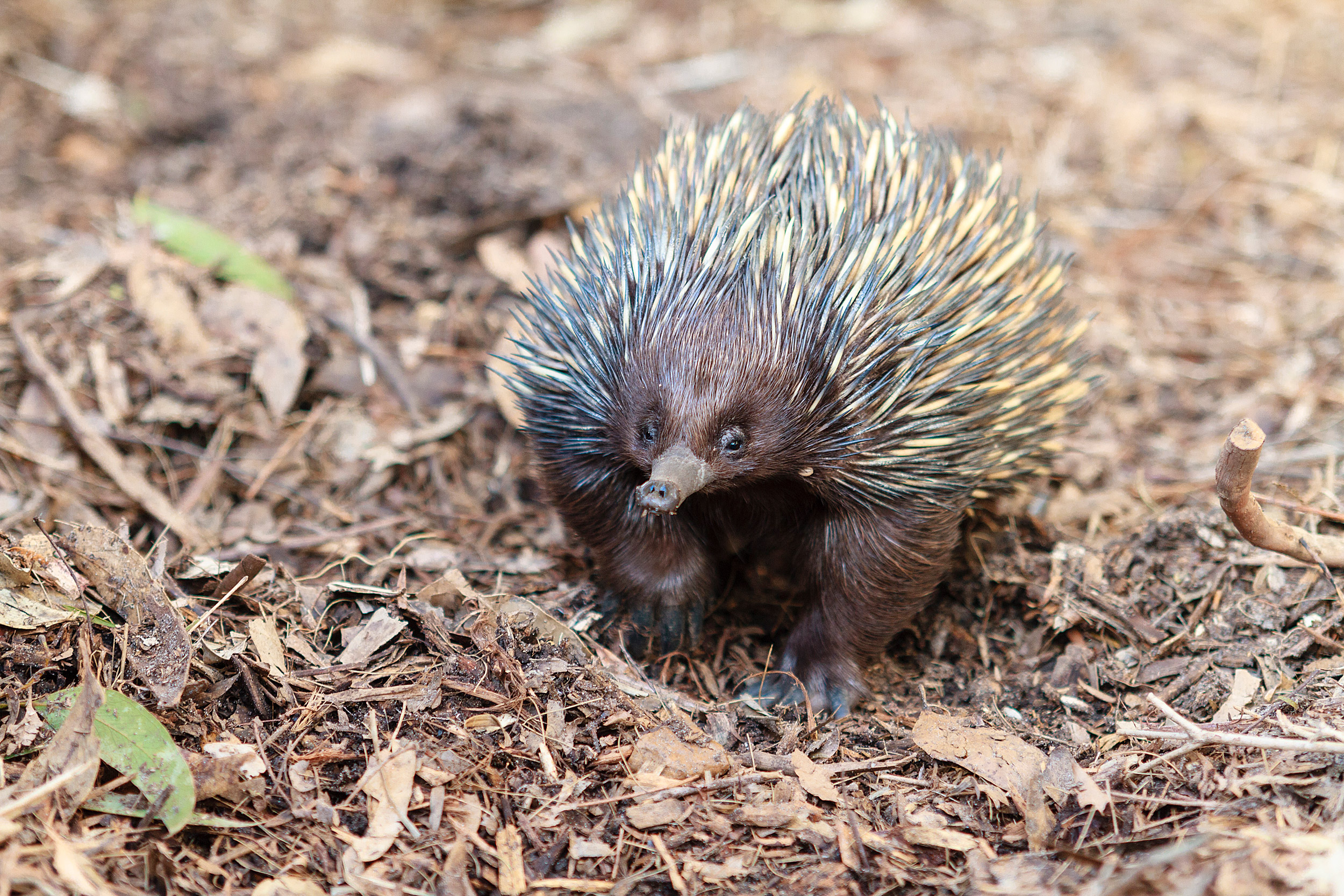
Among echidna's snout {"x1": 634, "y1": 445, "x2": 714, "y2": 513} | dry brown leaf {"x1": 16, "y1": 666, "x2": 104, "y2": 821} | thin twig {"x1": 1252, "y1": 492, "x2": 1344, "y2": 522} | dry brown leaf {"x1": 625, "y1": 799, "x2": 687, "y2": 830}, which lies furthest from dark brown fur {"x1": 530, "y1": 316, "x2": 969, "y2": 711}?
dry brown leaf {"x1": 16, "y1": 666, "x2": 104, "y2": 821}

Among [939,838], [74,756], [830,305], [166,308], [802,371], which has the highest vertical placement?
[830,305]

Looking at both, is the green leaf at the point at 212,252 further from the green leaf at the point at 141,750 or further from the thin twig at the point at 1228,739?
the thin twig at the point at 1228,739

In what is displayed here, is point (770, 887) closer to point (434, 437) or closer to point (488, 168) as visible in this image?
point (434, 437)

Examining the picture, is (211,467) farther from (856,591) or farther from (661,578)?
(856,591)

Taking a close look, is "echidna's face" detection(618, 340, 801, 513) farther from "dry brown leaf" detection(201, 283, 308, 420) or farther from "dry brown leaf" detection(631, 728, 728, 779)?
"dry brown leaf" detection(201, 283, 308, 420)

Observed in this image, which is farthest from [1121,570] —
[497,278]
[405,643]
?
[497,278]

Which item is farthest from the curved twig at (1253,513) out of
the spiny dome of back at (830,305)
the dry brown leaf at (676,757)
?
the dry brown leaf at (676,757)

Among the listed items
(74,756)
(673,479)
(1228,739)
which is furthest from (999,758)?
(74,756)
